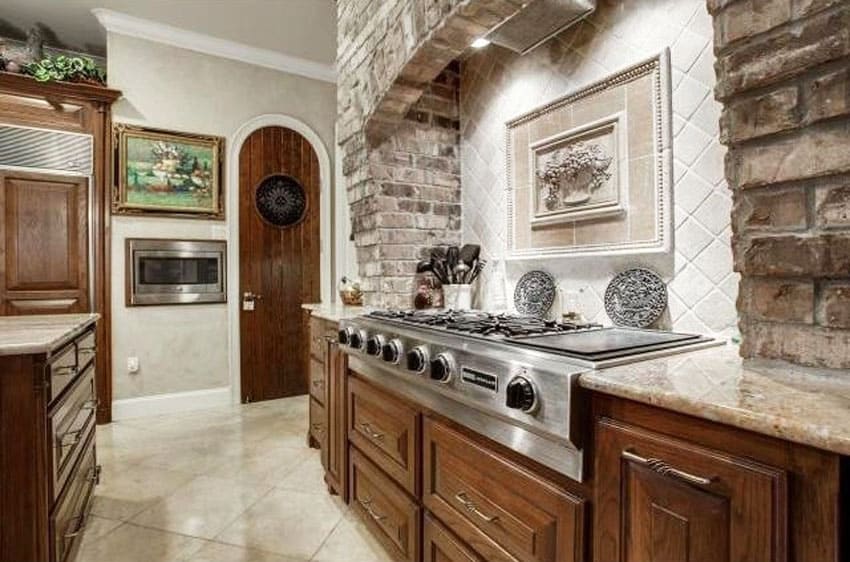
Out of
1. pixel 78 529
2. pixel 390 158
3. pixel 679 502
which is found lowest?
pixel 78 529

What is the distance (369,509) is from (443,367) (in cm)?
90

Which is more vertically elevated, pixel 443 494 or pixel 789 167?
pixel 789 167

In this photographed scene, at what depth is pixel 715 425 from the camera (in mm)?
707

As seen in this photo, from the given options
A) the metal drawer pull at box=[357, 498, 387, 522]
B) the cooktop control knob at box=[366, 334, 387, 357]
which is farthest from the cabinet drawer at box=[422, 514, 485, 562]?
the cooktop control knob at box=[366, 334, 387, 357]

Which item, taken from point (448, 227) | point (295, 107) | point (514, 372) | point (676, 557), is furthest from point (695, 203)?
point (295, 107)

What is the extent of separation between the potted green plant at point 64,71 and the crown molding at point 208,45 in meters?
0.37

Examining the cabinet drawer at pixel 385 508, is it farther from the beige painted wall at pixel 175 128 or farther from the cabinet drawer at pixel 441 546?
the beige painted wall at pixel 175 128

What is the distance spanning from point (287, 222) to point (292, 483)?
7.87 feet

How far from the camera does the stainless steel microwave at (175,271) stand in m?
3.50

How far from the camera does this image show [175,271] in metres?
3.64

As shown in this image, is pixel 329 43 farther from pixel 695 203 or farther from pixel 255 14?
pixel 695 203

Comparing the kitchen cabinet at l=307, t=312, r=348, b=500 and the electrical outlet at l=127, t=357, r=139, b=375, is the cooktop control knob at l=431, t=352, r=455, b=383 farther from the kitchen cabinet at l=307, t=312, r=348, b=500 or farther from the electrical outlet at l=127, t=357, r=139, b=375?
the electrical outlet at l=127, t=357, r=139, b=375

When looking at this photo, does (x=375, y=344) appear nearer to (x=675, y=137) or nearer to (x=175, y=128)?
(x=675, y=137)

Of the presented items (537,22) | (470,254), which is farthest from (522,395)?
(537,22)
